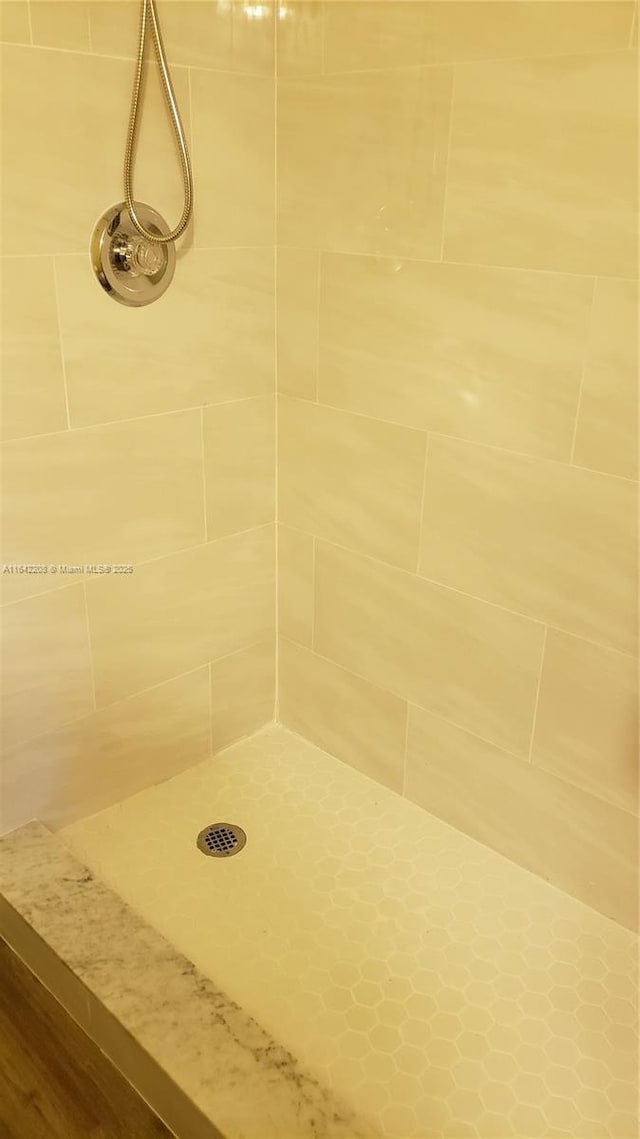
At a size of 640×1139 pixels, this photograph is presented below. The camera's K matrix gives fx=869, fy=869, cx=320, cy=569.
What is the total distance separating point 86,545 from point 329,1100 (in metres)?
1.08

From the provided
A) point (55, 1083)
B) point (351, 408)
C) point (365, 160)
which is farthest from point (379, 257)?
point (55, 1083)

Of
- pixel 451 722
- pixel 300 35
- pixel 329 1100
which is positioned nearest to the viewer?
pixel 329 1100

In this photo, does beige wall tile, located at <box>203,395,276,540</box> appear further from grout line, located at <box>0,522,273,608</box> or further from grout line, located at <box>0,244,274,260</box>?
grout line, located at <box>0,244,274,260</box>

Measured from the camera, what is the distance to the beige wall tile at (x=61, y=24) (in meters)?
1.41

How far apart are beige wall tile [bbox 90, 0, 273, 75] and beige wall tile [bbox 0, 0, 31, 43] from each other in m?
0.12

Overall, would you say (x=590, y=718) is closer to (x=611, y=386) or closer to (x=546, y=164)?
(x=611, y=386)

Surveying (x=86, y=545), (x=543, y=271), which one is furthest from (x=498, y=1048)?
(x=543, y=271)

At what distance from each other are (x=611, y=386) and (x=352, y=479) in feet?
2.07

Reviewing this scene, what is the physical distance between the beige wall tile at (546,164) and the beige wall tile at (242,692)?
1.09 m

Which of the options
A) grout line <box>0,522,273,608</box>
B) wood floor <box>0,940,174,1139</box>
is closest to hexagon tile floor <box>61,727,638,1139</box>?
wood floor <box>0,940,174,1139</box>

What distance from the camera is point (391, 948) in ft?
5.35

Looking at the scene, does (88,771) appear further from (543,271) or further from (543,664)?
(543,271)

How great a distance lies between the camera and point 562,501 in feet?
5.04

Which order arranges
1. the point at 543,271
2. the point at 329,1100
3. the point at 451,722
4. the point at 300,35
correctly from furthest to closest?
1. the point at 451,722
2. the point at 300,35
3. the point at 543,271
4. the point at 329,1100
